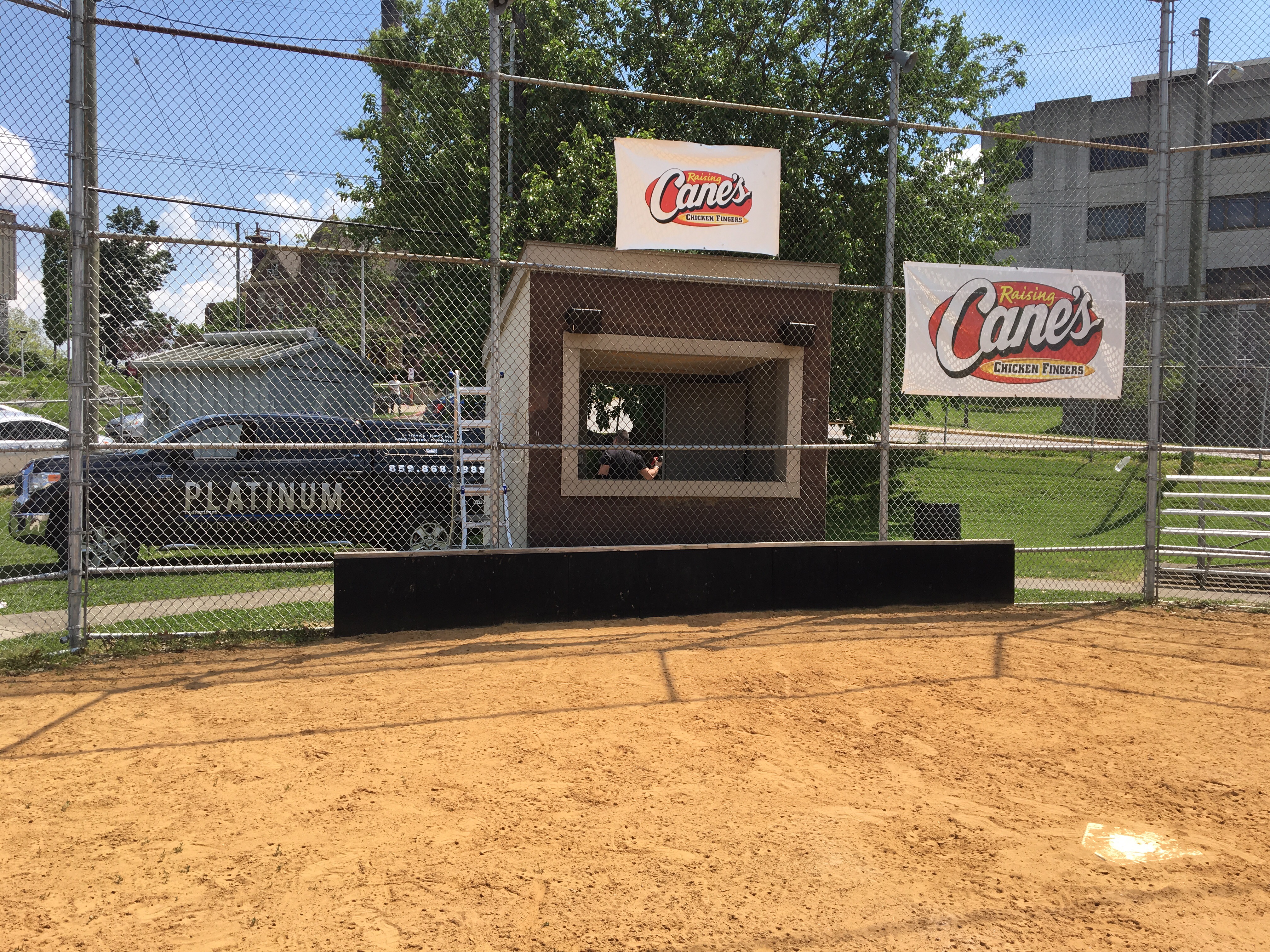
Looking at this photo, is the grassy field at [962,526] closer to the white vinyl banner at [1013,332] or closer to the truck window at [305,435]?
the white vinyl banner at [1013,332]

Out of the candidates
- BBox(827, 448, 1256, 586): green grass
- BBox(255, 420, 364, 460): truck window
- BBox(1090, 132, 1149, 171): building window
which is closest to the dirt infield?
BBox(827, 448, 1256, 586): green grass

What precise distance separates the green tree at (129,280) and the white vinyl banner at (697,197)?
3848 millimetres

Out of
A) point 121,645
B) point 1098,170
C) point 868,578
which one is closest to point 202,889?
point 121,645

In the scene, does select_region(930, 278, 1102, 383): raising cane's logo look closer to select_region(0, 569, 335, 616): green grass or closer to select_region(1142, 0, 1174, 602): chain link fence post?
select_region(1142, 0, 1174, 602): chain link fence post

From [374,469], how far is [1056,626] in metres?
7.94

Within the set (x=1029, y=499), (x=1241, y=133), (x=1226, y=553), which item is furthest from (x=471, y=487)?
(x=1241, y=133)

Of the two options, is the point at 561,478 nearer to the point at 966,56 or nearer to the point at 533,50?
the point at 533,50

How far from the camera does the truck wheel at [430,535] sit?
11180mm

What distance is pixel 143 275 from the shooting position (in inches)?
319

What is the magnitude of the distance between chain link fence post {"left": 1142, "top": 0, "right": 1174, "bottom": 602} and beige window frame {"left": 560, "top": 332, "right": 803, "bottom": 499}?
11.7 feet

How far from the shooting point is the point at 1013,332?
8297 millimetres

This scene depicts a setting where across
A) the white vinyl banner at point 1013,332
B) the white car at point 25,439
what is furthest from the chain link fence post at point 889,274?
the white car at point 25,439

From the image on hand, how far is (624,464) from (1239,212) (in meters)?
36.5

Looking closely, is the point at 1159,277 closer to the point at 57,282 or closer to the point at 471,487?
the point at 471,487
